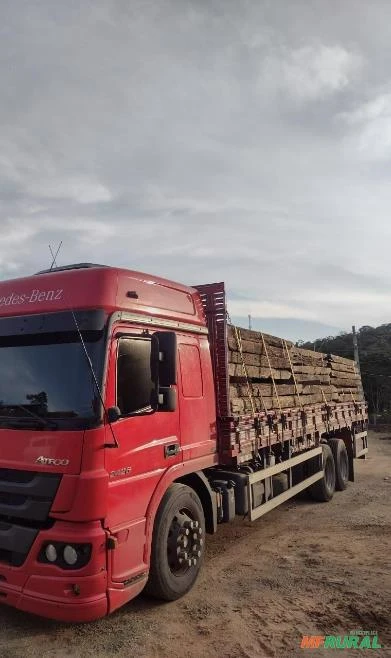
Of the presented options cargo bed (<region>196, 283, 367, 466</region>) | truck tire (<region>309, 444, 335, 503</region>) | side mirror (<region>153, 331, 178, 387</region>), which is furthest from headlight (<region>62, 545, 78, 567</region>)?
truck tire (<region>309, 444, 335, 503</region>)

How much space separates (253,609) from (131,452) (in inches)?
73.2

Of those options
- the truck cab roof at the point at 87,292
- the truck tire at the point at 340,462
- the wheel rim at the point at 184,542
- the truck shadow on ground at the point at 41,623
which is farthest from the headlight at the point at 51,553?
the truck tire at the point at 340,462

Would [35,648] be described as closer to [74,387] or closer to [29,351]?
[74,387]

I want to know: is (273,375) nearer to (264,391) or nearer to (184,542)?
(264,391)

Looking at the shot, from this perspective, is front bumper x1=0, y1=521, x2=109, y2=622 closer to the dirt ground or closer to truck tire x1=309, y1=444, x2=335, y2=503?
the dirt ground

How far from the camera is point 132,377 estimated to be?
158 inches

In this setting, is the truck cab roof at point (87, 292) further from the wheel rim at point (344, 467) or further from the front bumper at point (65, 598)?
the wheel rim at point (344, 467)

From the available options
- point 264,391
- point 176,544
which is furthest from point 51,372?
point 264,391

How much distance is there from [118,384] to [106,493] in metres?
0.80

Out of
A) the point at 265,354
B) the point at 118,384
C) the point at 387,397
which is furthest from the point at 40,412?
the point at 387,397

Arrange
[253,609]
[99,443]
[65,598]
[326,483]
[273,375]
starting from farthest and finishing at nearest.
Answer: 1. [326,483]
2. [273,375]
3. [253,609]
4. [99,443]
5. [65,598]

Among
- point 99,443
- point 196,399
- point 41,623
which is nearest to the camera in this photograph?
point 99,443

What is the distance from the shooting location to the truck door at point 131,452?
3.72 meters

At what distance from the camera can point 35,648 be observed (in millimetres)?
3740
